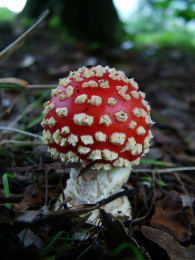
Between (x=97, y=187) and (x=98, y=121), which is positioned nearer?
(x=98, y=121)

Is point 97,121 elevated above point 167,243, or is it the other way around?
point 97,121

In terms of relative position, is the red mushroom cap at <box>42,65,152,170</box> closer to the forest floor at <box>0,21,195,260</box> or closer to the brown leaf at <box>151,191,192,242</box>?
the forest floor at <box>0,21,195,260</box>

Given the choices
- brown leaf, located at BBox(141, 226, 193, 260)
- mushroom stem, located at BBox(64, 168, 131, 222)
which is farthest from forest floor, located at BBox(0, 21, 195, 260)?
mushroom stem, located at BBox(64, 168, 131, 222)

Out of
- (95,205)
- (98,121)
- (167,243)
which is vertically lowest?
(167,243)

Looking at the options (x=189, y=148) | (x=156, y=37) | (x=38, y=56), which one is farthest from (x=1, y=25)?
(x=189, y=148)

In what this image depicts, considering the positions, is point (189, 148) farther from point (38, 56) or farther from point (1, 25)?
point (1, 25)

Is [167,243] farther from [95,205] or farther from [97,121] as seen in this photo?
[97,121]

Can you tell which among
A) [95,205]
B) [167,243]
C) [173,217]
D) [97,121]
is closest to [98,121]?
[97,121]
